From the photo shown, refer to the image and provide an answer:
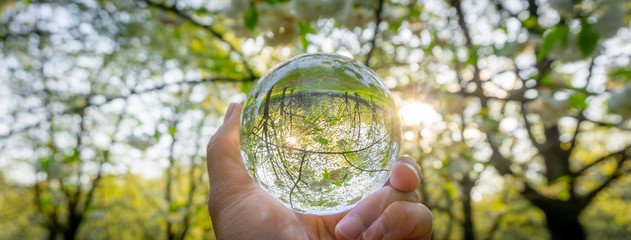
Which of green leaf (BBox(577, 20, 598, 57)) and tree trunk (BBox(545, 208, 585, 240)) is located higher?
green leaf (BBox(577, 20, 598, 57))

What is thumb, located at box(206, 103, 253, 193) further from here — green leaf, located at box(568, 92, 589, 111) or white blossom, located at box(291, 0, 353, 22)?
green leaf, located at box(568, 92, 589, 111)

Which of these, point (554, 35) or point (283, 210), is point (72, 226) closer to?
point (283, 210)

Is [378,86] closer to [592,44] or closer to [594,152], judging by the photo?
[592,44]

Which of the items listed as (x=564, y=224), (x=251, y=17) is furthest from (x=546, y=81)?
(x=564, y=224)

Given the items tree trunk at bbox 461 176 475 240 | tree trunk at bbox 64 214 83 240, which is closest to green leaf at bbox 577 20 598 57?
tree trunk at bbox 461 176 475 240

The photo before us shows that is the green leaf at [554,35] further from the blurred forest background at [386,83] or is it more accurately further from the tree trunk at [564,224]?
the tree trunk at [564,224]

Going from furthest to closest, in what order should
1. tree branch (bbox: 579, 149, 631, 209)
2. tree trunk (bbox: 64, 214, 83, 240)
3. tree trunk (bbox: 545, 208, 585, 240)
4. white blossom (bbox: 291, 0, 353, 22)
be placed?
tree trunk (bbox: 64, 214, 83, 240)
tree trunk (bbox: 545, 208, 585, 240)
tree branch (bbox: 579, 149, 631, 209)
white blossom (bbox: 291, 0, 353, 22)

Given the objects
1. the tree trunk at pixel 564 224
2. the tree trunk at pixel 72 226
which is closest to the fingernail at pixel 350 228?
the tree trunk at pixel 564 224
